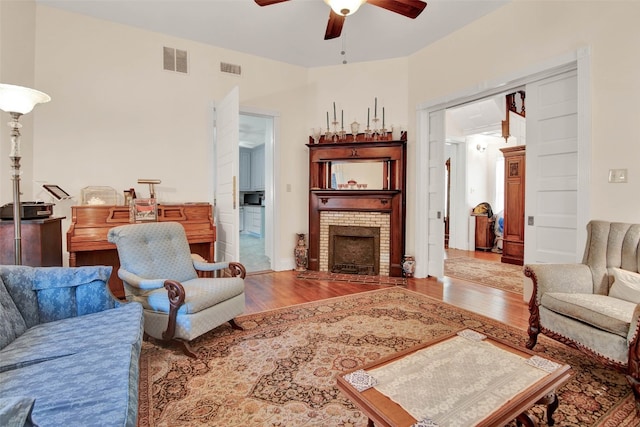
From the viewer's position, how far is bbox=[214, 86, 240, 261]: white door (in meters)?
3.53

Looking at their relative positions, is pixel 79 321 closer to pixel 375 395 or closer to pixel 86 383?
pixel 86 383

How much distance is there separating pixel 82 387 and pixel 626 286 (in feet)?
9.77

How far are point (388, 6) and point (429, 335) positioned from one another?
8.89 feet

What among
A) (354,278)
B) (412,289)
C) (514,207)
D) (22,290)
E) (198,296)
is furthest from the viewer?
(514,207)

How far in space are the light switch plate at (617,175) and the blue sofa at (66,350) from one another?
11.5 feet

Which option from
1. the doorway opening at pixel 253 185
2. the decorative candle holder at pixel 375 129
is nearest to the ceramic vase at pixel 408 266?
the decorative candle holder at pixel 375 129

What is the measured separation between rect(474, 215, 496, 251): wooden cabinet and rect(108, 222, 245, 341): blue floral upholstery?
19.3 ft

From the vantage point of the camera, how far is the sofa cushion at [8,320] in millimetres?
1422

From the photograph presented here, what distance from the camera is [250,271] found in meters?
4.80

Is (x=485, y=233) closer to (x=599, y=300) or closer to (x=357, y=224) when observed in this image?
(x=357, y=224)

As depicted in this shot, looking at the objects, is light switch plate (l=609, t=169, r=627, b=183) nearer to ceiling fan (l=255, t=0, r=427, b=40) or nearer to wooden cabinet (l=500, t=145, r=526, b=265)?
ceiling fan (l=255, t=0, r=427, b=40)

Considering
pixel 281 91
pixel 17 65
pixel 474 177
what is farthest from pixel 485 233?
pixel 17 65

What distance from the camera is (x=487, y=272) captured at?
4734 mm

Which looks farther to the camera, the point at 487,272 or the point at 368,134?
the point at 487,272
